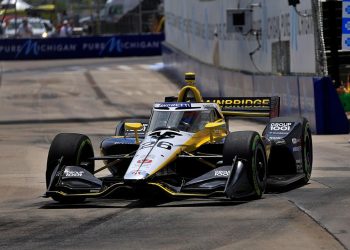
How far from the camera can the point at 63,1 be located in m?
73.1

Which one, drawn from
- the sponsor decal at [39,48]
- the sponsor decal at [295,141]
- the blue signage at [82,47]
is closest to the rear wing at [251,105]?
the sponsor decal at [295,141]

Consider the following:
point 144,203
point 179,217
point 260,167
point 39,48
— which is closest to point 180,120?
point 260,167

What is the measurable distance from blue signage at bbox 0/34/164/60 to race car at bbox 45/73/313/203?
144ft

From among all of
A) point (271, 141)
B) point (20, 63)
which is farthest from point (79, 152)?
point (20, 63)

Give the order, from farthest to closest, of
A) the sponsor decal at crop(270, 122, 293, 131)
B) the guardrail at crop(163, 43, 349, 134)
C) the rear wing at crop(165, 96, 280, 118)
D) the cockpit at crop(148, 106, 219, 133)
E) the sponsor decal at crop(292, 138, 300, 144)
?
the guardrail at crop(163, 43, 349, 134) → the rear wing at crop(165, 96, 280, 118) → the sponsor decal at crop(270, 122, 293, 131) → the sponsor decal at crop(292, 138, 300, 144) → the cockpit at crop(148, 106, 219, 133)

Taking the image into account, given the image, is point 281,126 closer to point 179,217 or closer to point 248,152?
point 248,152

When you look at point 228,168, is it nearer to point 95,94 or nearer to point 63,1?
point 95,94

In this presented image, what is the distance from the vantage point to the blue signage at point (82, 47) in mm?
59281

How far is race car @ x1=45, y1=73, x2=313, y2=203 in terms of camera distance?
1295 cm

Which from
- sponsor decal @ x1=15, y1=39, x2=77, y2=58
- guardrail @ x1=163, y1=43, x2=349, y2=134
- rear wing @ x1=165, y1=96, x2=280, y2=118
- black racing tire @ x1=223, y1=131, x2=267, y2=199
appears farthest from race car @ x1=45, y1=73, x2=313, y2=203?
sponsor decal @ x1=15, y1=39, x2=77, y2=58

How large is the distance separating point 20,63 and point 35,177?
139 feet

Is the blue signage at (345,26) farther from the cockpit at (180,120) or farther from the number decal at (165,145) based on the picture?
the number decal at (165,145)

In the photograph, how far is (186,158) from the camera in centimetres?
1354

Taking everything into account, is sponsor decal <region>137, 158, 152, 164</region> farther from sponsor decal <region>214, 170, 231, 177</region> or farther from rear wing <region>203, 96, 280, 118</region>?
rear wing <region>203, 96, 280, 118</region>
